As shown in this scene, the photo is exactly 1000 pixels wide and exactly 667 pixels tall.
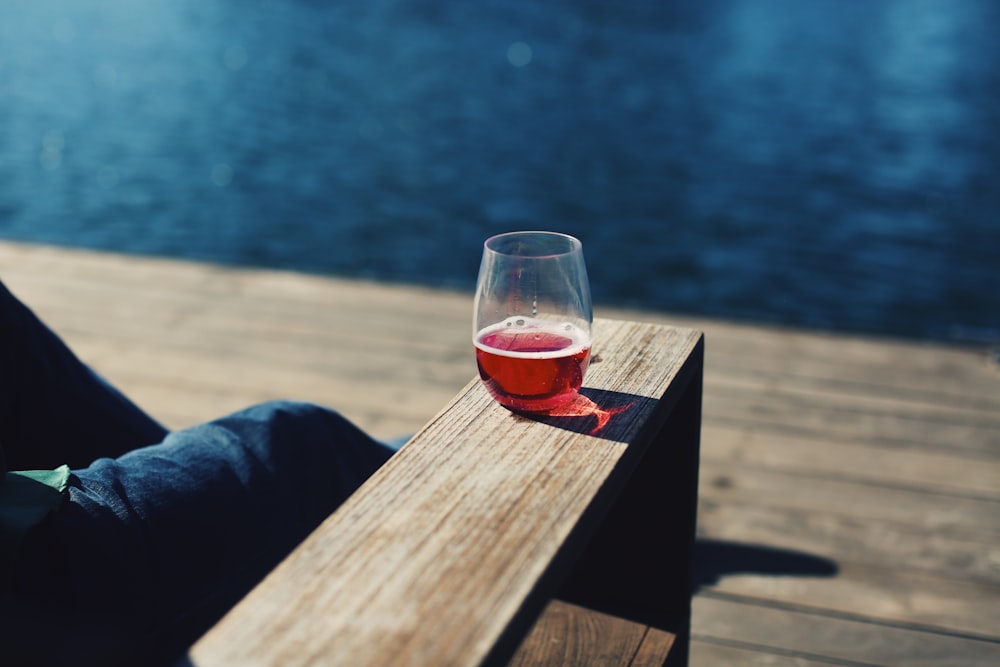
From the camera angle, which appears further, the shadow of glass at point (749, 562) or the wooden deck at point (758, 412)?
the shadow of glass at point (749, 562)

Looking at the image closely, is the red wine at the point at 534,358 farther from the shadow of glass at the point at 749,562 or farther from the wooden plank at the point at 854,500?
the wooden plank at the point at 854,500

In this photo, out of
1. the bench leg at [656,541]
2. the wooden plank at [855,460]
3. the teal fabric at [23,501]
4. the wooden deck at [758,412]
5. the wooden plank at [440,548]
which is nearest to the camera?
the wooden plank at [440,548]

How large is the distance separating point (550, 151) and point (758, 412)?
25.5 ft

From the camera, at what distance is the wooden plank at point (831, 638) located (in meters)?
1.65

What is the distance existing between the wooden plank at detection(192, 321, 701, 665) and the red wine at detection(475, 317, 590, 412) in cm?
3

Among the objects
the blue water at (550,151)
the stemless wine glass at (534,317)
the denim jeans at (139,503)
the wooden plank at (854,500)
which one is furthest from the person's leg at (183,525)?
the blue water at (550,151)

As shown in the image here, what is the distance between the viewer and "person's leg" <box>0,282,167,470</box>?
1198mm

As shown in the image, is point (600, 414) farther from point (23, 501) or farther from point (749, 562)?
point (749, 562)

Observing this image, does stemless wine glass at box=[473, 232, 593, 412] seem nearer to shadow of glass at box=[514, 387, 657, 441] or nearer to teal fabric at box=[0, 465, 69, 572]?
shadow of glass at box=[514, 387, 657, 441]

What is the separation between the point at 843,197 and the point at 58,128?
25.4 ft

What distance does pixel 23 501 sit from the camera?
0.91 meters

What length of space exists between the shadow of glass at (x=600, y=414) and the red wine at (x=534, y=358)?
0.05 ft

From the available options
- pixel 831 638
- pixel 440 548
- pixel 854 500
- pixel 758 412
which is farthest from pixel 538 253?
pixel 758 412

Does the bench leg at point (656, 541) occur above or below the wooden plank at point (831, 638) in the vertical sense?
above
